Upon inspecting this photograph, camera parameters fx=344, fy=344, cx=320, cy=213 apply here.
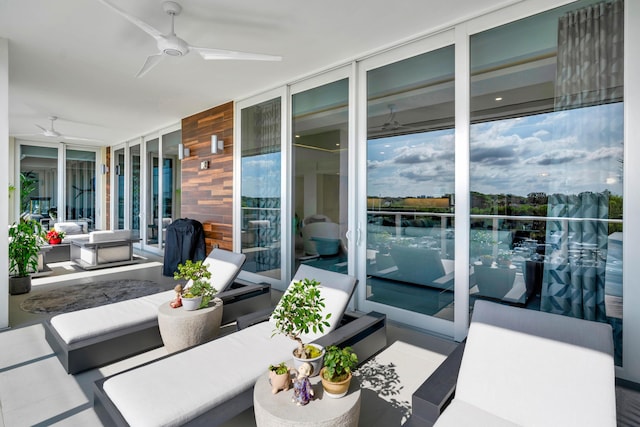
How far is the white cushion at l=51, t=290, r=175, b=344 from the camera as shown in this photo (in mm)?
2686

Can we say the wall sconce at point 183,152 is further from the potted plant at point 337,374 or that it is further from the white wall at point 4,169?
the potted plant at point 337,374

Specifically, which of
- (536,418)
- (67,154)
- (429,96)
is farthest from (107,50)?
(67,154)

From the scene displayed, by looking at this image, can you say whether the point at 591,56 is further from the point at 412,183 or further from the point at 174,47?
the point at 174,47

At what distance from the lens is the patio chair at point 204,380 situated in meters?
1.71

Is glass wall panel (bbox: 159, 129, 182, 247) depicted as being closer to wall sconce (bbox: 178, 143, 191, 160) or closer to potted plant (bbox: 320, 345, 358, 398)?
wall sconce (bbox: 178, 143, 191, 160)

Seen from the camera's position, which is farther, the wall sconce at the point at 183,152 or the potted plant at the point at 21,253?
the wall sconce at the point at 183,152

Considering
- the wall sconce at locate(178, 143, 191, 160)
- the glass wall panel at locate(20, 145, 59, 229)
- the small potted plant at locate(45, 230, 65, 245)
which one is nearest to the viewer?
the wall sconce at locate(178, 143, 191, 160)

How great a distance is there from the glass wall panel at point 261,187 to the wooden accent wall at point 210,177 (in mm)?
367

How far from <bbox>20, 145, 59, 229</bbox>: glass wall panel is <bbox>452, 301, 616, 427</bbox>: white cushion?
37.6 feet

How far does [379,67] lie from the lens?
12.5ft

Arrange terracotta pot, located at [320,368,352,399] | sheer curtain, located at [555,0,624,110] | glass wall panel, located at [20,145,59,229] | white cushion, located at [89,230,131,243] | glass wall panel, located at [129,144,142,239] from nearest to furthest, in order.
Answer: terracotta pot, located at [320,368,352,399] → sheer curtain, located at [555,0,624,110] → white cushion, located at [89,230,131,243] → glass wall panel, located at [129,144,142,239] → glass wall panel, located at [20,145,59,229]

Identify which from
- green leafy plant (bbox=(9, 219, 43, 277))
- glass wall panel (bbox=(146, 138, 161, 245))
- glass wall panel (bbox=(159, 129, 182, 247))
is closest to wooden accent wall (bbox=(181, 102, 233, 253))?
glass wall panel (bbox=(159, 129, 182, 247))

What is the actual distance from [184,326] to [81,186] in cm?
1009

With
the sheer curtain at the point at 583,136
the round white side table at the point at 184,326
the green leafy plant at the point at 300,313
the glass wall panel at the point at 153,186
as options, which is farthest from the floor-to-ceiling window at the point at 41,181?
the sheer curtain at the point at 583,136
